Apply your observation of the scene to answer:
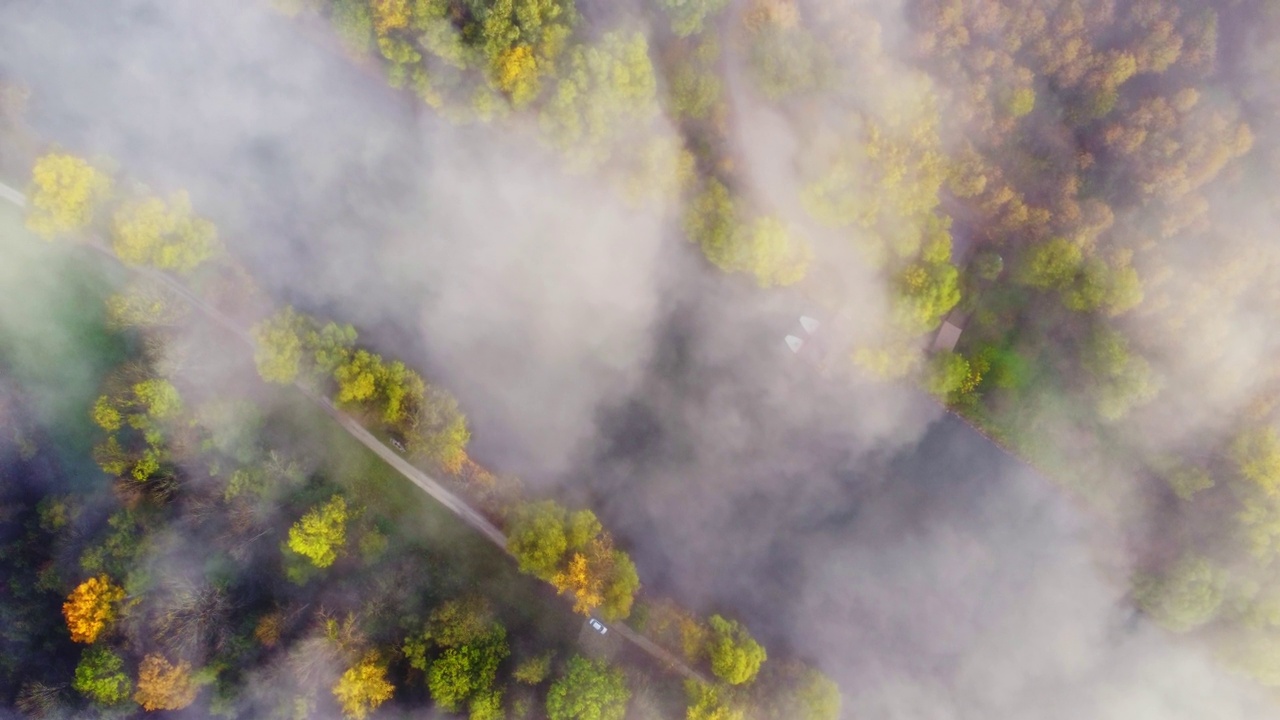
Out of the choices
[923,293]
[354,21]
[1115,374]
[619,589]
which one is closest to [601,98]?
[354,21]

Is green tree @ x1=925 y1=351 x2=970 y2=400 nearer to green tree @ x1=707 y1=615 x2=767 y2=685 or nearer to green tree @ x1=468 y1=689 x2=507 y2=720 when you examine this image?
green tree @ x1=707 y1=615 x2=767 y2=685

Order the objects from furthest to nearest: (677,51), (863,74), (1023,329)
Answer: (1023,329), (677,51), (863,74)

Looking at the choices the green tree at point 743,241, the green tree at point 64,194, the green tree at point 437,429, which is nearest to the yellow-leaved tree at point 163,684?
the green tree at point 437,429

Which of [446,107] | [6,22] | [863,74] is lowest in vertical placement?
[6,22]

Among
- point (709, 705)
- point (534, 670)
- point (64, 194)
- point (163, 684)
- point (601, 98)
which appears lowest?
point (163, 684)

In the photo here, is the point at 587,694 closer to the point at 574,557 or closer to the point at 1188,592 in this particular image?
the point at 574,557

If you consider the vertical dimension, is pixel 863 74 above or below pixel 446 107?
above

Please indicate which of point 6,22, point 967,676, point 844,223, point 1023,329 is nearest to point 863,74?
point 844,223

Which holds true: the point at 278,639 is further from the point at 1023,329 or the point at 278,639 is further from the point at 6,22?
the point at 1023,329
